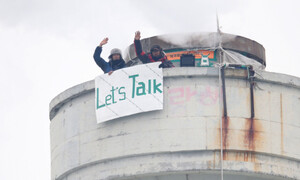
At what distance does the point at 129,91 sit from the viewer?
1273 inches

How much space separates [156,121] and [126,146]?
39.0 inches

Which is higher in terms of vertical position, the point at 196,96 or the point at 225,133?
the point at 196,96

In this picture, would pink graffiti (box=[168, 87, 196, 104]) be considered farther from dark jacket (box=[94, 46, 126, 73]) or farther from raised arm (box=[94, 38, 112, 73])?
raised arm (box=[94, 38, 112, 73])

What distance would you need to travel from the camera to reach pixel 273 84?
106 ft

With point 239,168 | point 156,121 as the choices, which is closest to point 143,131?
point 156,121

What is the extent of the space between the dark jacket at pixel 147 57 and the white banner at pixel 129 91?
17.5 inches

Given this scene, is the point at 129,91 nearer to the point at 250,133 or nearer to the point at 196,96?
the point at 196,96

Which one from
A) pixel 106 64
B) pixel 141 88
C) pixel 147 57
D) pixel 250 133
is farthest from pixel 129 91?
pixel 250 133

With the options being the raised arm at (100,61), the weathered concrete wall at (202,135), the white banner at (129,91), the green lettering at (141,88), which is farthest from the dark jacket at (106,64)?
the weathered concrete wall at (202,135)

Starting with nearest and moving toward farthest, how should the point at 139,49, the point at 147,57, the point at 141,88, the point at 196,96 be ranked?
1. the point at 196,96
2. the point at 141,88
3. the point at 139,49
4. the point at 147,57

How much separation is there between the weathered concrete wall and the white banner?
8.0 inches

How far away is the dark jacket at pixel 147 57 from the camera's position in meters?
32.6

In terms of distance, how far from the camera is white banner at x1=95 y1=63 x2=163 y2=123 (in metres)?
32.0

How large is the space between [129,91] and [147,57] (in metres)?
1.12
